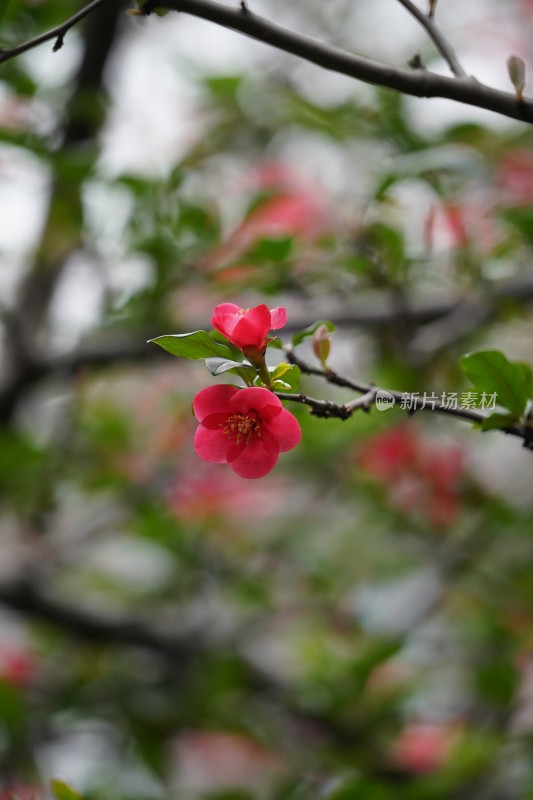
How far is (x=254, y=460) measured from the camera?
0.52m

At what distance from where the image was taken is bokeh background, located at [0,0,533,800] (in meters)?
1.17

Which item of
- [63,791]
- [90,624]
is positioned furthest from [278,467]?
[63,791]

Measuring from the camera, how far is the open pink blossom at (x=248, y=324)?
0.48 metres

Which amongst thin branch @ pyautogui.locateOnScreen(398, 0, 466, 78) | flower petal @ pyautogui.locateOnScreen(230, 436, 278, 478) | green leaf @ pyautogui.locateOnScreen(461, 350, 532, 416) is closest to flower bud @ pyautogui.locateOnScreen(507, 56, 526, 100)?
thin branch @ pyautogui.locateOnScreen(398, 0, 466, 78)

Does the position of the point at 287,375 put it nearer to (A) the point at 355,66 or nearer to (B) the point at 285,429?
(B) the point at 285,429

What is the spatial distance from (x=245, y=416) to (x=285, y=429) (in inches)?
1.0

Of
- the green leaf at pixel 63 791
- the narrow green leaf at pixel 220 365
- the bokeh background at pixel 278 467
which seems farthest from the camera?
the bokeh background at pixel 278 467

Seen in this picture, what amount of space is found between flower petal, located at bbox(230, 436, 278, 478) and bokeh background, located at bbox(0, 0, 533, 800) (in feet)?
1.66

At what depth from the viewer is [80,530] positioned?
1.73 m

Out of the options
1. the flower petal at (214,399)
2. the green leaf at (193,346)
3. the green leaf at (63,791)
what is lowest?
the green leaf at (63,791)

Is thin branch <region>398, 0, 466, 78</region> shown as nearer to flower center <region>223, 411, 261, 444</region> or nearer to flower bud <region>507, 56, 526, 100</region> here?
flower bud <region>507, 56, 526, 100</region>

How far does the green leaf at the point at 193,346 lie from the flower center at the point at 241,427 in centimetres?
4

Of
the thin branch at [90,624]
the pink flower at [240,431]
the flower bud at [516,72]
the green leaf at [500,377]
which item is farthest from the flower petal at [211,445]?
the thin branch at [90,624]

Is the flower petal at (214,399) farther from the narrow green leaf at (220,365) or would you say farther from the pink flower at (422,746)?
the pink flower at (422,746)
